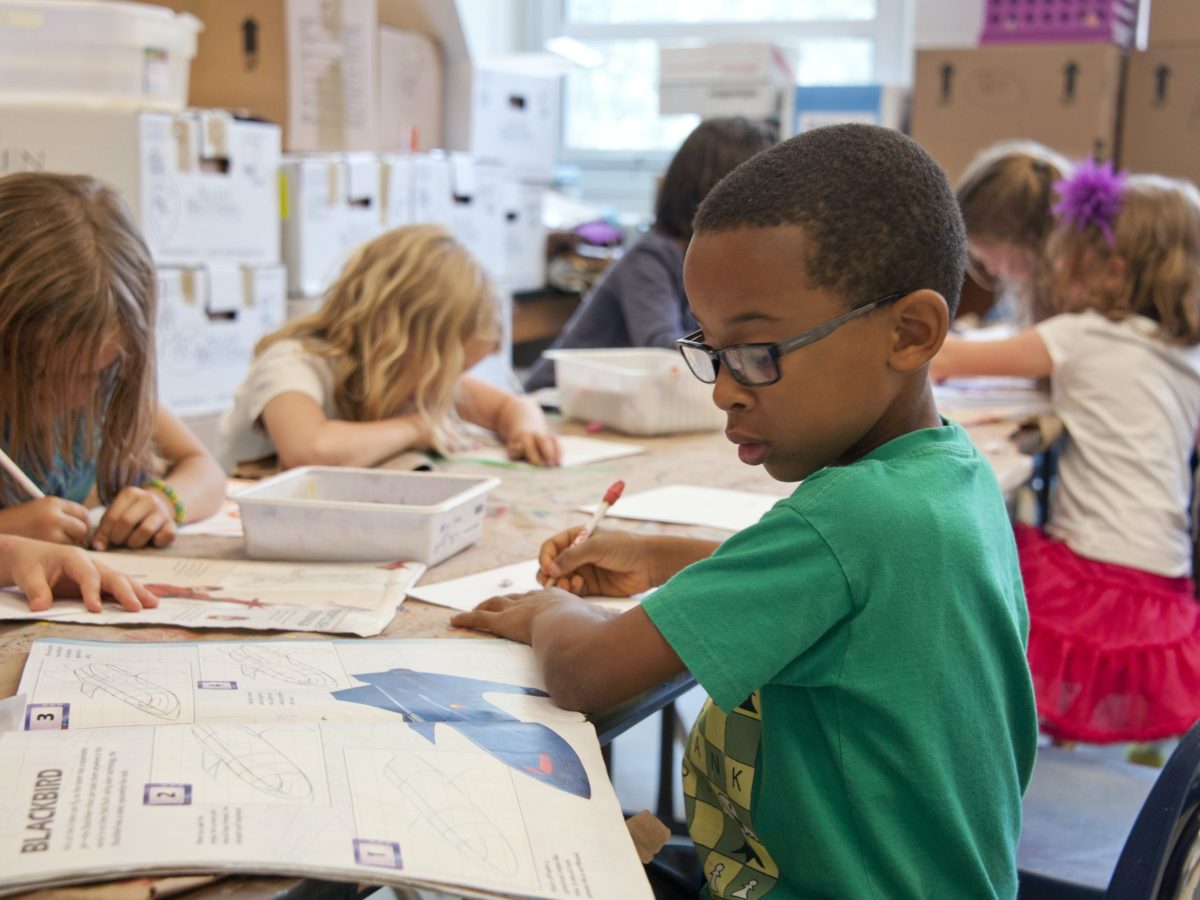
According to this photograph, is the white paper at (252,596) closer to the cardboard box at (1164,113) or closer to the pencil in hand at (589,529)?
the pencil in hand at (589,529)

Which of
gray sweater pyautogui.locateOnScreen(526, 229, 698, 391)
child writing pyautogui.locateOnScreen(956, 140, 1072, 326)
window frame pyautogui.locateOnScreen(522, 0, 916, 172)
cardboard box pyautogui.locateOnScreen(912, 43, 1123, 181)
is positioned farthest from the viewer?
window frame pyautogui.locateOnScreen(522, 0, 916, 172)

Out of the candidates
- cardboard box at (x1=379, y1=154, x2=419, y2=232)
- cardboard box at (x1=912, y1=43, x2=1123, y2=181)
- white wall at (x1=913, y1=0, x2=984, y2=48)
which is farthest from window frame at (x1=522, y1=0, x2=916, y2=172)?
cardboard box at (x1=379, y1=154, x2=419, y2=232)

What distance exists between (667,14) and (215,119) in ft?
8.02

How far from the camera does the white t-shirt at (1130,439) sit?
Answer: 79.3 inches

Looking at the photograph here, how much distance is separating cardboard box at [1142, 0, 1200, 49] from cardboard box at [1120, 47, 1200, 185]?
0.12 feet

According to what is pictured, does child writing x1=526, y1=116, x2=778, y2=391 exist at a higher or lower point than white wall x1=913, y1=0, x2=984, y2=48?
lower

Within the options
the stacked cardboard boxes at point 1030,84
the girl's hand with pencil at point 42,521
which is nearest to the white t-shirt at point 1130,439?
the girl's hand with pencil at point 42,521

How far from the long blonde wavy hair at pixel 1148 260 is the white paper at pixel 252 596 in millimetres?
1435

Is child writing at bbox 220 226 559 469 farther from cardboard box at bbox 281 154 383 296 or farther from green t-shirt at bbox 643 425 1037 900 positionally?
cardboard box at bbox 281 154 383 296

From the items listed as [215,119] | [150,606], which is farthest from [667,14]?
[150,606]

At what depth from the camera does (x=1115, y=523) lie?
2.03 meters

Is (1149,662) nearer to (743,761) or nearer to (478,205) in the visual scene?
(743,761)

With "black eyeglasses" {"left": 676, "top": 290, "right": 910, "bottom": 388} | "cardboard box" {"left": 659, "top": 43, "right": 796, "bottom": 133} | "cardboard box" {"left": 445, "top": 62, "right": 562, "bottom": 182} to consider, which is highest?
"cardboard box" {"left": 659, "top": 43, "right": 796, "bottom": 133}

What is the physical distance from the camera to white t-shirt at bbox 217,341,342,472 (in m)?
1.64
